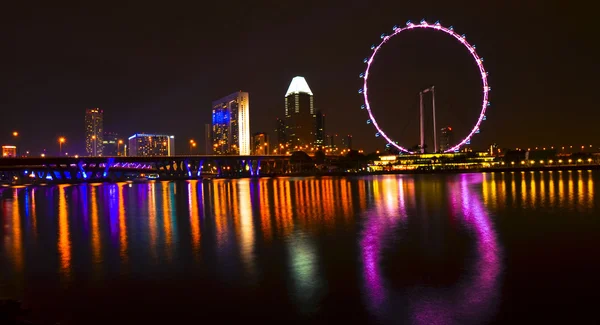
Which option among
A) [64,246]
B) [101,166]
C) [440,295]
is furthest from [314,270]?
[101,166]

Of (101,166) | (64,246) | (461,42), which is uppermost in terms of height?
(461,42)

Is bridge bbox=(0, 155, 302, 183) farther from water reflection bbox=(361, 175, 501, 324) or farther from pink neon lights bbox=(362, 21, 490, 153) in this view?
water reflection bbox=(361, 175, 501, 324)

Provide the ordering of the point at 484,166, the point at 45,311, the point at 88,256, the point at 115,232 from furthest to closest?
the point at 484,166 → the point at 115,232 → the point at 88,256 → the point at 45,311

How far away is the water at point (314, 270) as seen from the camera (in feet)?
31.6

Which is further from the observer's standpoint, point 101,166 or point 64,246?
point 101,166

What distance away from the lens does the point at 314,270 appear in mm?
12953

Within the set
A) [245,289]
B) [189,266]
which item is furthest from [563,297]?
[189,266]

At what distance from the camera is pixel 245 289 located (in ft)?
37.1

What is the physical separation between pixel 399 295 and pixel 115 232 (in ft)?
50.9

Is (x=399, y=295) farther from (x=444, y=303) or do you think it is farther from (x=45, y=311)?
(x=45, y=311)

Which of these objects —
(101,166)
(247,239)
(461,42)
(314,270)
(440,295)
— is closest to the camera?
(440,295)

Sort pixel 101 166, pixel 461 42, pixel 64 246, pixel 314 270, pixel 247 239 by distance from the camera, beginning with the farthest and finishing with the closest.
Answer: pixel 101 166 → pixel 461 42 → pixel 247 239 → pixel 64 246 → pixel 314 270

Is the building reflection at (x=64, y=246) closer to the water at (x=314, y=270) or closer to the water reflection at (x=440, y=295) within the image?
the water at (x=314, y=270)

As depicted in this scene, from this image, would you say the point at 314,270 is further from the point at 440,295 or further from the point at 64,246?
the point at 64,246
